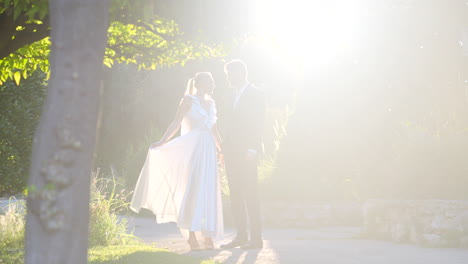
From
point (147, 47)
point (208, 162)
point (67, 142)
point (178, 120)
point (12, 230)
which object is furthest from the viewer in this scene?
point (12, 230)

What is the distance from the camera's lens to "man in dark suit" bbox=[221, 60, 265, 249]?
791 cm

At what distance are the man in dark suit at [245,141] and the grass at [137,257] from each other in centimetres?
112

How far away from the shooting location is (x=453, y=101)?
52.6ft

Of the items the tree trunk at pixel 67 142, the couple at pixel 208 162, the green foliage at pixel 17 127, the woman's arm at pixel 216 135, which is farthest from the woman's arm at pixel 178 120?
the green foliage at pixel 17 127

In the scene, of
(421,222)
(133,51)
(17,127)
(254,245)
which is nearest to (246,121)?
(254,245)

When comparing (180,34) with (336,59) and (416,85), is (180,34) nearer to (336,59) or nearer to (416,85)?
(336,59)

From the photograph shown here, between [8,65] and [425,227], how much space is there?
243 inches

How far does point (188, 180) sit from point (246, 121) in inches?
41.3

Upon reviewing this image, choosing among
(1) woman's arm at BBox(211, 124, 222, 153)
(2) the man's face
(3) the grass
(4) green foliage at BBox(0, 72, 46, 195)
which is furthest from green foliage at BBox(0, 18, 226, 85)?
(4) green foliage at BBox(0, 72, 46, 195)

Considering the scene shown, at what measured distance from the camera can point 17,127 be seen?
13297 millimetres

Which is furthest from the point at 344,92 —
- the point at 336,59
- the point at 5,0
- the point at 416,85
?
the point at 5,0

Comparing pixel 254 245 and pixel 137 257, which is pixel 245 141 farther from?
pixel 137 257

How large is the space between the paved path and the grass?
408mm

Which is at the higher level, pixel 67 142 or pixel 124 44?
pixel 124 44
